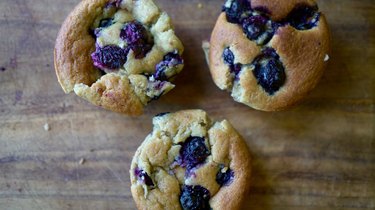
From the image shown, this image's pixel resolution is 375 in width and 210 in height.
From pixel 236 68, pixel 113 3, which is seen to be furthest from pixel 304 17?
pixel 113 3

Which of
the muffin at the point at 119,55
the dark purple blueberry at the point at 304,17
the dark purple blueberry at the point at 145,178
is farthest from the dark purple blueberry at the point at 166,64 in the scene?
the dark purple blueberry at the point at 304,17

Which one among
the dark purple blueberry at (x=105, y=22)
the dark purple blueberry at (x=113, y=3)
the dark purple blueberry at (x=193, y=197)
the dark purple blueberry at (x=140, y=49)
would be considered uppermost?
the dark purple blueberry at (x=113, y=3)

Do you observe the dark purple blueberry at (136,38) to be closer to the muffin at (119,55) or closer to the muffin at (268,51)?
the muffin at (119,55)

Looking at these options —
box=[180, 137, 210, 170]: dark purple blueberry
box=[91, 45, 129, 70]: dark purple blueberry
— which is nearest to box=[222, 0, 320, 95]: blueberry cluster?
box=[180, 137, 210, 170]: dark purple blueberry

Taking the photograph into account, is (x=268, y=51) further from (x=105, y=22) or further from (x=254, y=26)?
(x=105, y=22)

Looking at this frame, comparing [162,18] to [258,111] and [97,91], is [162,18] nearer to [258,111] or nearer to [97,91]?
[97,91]
